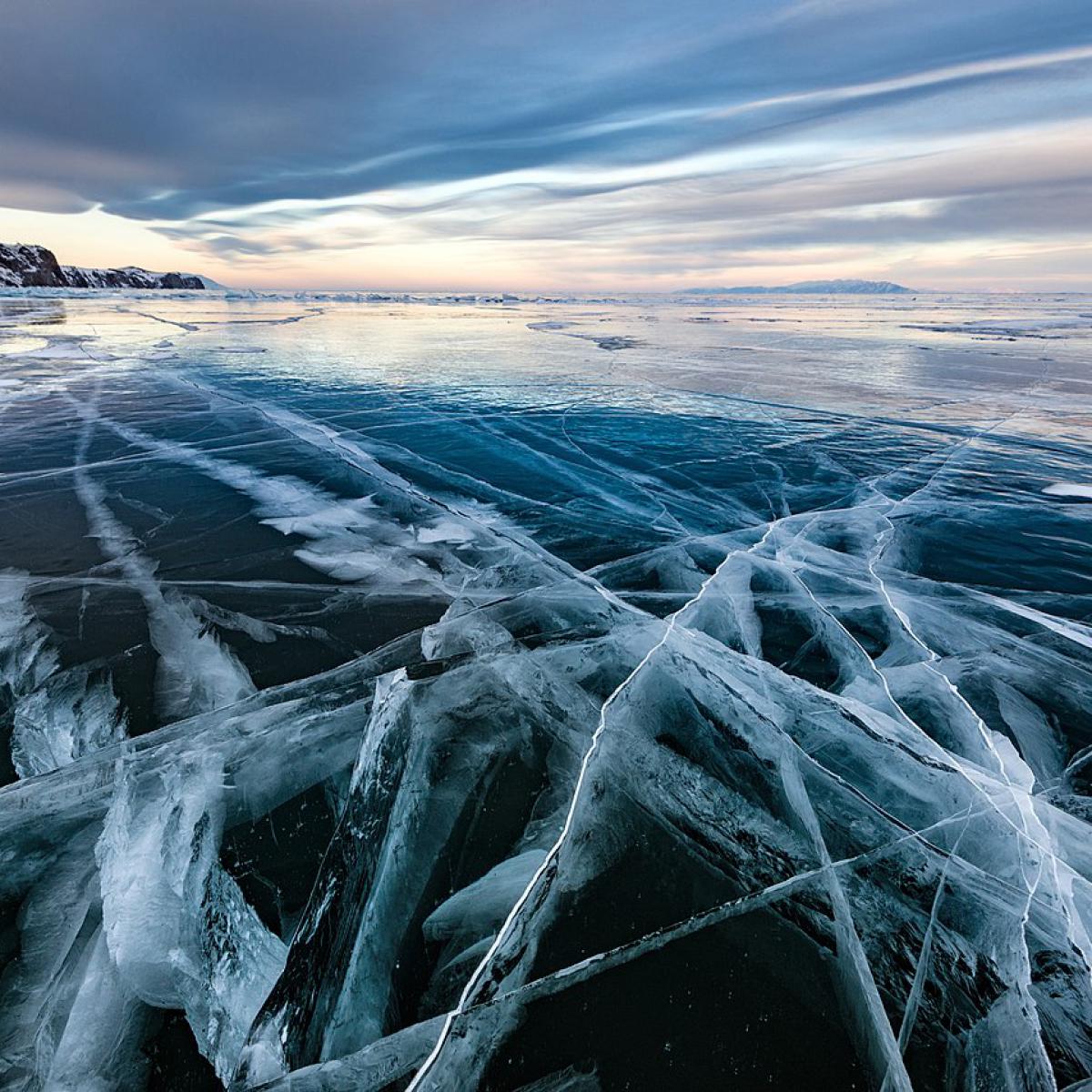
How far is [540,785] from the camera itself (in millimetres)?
2131

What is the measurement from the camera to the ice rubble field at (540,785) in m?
1.45

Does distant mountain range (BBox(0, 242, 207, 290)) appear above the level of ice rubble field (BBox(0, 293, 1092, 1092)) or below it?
below

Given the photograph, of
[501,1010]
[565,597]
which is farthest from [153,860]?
[565,597]

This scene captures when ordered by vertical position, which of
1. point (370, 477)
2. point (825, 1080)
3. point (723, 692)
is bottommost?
point (370, 477)

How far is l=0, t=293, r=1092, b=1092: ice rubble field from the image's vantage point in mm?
1453

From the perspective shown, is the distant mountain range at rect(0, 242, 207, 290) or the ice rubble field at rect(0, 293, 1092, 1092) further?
the distant mountain range at rect(0, 242, 207, 290)

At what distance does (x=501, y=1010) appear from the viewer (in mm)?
1468

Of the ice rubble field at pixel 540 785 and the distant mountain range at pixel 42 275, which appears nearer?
the ice rubble field at pixel 540 785

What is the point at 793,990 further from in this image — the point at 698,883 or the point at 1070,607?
the point at 1070,607

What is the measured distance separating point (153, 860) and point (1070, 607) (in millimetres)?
4624

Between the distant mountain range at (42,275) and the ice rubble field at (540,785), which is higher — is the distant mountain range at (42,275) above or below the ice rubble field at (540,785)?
below

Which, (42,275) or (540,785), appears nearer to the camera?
(540,785)

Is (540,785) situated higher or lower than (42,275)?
higher

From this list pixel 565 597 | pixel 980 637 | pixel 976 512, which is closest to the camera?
pixel 980 637
